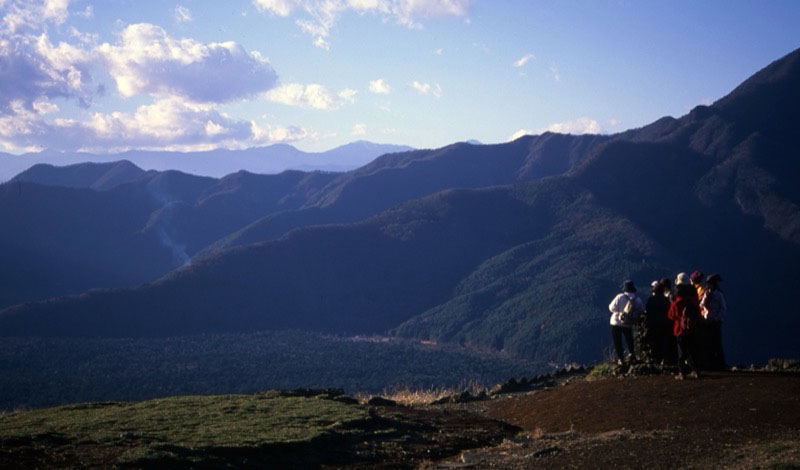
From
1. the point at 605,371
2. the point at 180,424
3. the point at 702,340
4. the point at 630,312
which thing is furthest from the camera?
the point at 605,371

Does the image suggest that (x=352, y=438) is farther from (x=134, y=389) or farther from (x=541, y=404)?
(x=134, y=389)

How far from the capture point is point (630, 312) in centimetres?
1543

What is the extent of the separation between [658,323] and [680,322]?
→ 6.24ft

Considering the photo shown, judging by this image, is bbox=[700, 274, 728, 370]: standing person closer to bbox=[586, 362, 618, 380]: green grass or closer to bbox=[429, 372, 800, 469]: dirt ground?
bbox=[429, 372, 800, 469]: dirt ground

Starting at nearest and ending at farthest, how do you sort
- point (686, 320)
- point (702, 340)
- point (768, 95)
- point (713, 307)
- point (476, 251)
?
point (686, 320) → point (713, 307) → point (702, 340) → point (476, 251) → point (768, 95)

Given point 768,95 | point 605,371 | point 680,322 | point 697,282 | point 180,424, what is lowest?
point 605,371

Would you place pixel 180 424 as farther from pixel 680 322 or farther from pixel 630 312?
pixel 630 312

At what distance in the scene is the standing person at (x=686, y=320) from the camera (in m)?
13.5

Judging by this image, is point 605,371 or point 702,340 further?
point 605,371

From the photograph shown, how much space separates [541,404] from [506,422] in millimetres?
1008

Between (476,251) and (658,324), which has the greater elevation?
(476,251)

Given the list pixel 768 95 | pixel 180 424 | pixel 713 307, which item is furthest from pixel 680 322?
pixel 768 95

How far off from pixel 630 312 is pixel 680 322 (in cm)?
185

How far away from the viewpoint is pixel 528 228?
76.5m
